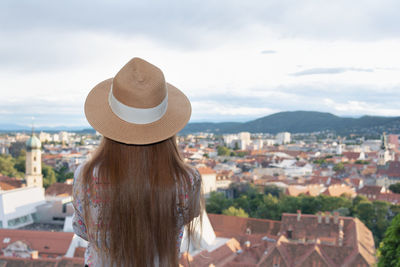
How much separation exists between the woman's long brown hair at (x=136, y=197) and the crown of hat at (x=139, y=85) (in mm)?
78

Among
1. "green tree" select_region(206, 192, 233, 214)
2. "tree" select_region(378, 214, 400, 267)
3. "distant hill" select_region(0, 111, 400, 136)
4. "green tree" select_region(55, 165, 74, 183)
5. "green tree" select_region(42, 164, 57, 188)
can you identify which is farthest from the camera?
"distant hill" select_region(0, 111, 400, 136)

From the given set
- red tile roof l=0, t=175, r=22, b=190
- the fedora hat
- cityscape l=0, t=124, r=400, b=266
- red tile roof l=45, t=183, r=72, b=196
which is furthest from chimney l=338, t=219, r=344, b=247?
red tile roof l=0, t=175, r=22, b=190

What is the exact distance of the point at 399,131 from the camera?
4994 centimetres

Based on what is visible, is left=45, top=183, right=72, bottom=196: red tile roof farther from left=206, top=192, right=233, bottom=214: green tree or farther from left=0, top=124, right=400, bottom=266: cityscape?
left=206, top=192, right=233, bottom=214: green tree

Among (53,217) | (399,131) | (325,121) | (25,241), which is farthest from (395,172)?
(325,121)

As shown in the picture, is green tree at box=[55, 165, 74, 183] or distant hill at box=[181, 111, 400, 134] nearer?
green tree at box=[55, 165, 74, 183]

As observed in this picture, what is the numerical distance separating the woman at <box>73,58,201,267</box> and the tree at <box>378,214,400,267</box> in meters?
2.26

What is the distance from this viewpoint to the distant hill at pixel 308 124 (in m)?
58.3

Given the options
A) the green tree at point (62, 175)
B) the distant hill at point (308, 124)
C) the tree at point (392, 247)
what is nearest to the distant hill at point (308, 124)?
the distant hill at point (308, 124)

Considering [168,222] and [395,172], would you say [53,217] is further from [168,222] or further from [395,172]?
[395,172]

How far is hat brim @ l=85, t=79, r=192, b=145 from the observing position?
67cm

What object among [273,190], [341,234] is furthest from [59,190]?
[341,234]

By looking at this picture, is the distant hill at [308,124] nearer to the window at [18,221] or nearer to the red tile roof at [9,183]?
the red tile roof at [9,183]

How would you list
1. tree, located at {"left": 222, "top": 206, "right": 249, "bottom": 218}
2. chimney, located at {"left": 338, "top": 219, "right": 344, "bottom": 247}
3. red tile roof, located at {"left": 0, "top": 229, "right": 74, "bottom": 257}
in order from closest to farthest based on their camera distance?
1. red tile roof, located at {"left": 0, "top": 229, "right": 74, "bottom": 257}
2. chimney, located at {"left": 338, "top": 219, "right": 344, "bottom": 247}
3. tree, located at {"left": 222, "top": 206, "right": 249, "bottom": 218}
